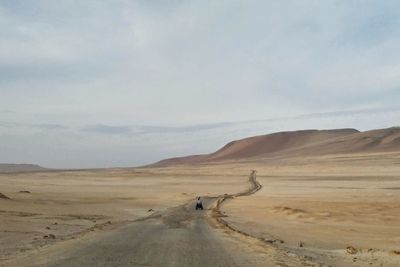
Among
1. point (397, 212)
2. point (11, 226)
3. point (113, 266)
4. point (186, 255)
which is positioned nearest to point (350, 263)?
point (186, 255)

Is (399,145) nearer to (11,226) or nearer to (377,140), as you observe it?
(377,140)

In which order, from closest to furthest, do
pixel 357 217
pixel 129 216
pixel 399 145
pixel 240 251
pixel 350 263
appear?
pixel 350 263 < pixel 240 251 < pixel 357 217 < pixel 129 216 < pixel 399 145

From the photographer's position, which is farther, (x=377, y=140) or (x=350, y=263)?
(x=377, y=140)

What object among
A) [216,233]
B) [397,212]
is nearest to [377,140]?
[397,212]

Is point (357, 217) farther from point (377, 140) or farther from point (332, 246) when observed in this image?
point (377, 140)

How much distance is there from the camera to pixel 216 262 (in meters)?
13.7

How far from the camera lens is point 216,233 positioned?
22.7 metres

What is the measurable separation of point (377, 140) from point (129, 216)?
536 feet

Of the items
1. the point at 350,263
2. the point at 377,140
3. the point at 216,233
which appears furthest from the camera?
the point at 377,140

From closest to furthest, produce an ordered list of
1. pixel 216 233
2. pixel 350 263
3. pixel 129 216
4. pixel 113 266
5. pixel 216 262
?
pixel 113 266 → pixel 216 262 → pixel 350 263 → pixel 216 233 → pixel 129 216

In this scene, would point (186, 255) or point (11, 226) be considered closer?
point (186, 255)

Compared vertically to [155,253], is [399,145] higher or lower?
higher

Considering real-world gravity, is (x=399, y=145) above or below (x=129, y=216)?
above

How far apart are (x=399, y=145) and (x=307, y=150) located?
123ft
